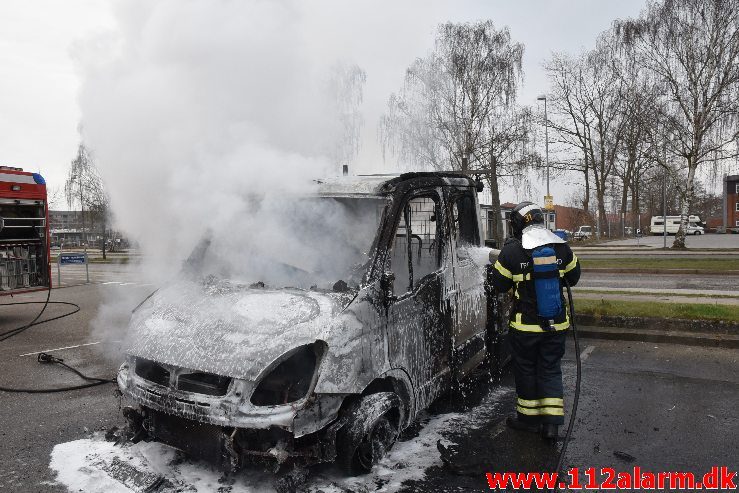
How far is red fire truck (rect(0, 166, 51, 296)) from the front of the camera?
9.29 metres

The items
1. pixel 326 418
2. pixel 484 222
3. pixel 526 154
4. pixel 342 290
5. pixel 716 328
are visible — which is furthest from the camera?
pixel 526 154

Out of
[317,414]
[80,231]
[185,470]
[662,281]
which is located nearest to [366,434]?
[317,414]

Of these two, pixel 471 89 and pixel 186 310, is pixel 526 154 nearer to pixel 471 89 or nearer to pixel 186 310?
pixel 471 89

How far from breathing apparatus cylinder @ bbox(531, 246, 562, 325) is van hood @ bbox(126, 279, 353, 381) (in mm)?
1556

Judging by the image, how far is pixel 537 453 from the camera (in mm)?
3945

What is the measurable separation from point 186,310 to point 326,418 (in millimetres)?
1238

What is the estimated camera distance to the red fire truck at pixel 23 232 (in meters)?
9.29

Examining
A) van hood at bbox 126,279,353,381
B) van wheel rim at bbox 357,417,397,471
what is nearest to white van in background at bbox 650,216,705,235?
van wheel rim at bbox 357,417,397,471

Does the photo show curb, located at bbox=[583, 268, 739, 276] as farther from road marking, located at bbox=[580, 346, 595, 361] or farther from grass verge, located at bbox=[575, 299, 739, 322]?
road marking, located at bbox=[580, 346, 595, 361]

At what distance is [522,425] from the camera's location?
4.34 meters

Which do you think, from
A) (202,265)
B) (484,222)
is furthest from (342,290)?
(484,222)

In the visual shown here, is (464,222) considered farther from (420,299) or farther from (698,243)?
(698,243)

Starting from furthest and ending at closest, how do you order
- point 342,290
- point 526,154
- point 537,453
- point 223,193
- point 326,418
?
point 526,154 < point 223,193 < point 537,453 < point 342,290 < point 326,418

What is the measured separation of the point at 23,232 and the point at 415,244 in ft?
27.4
